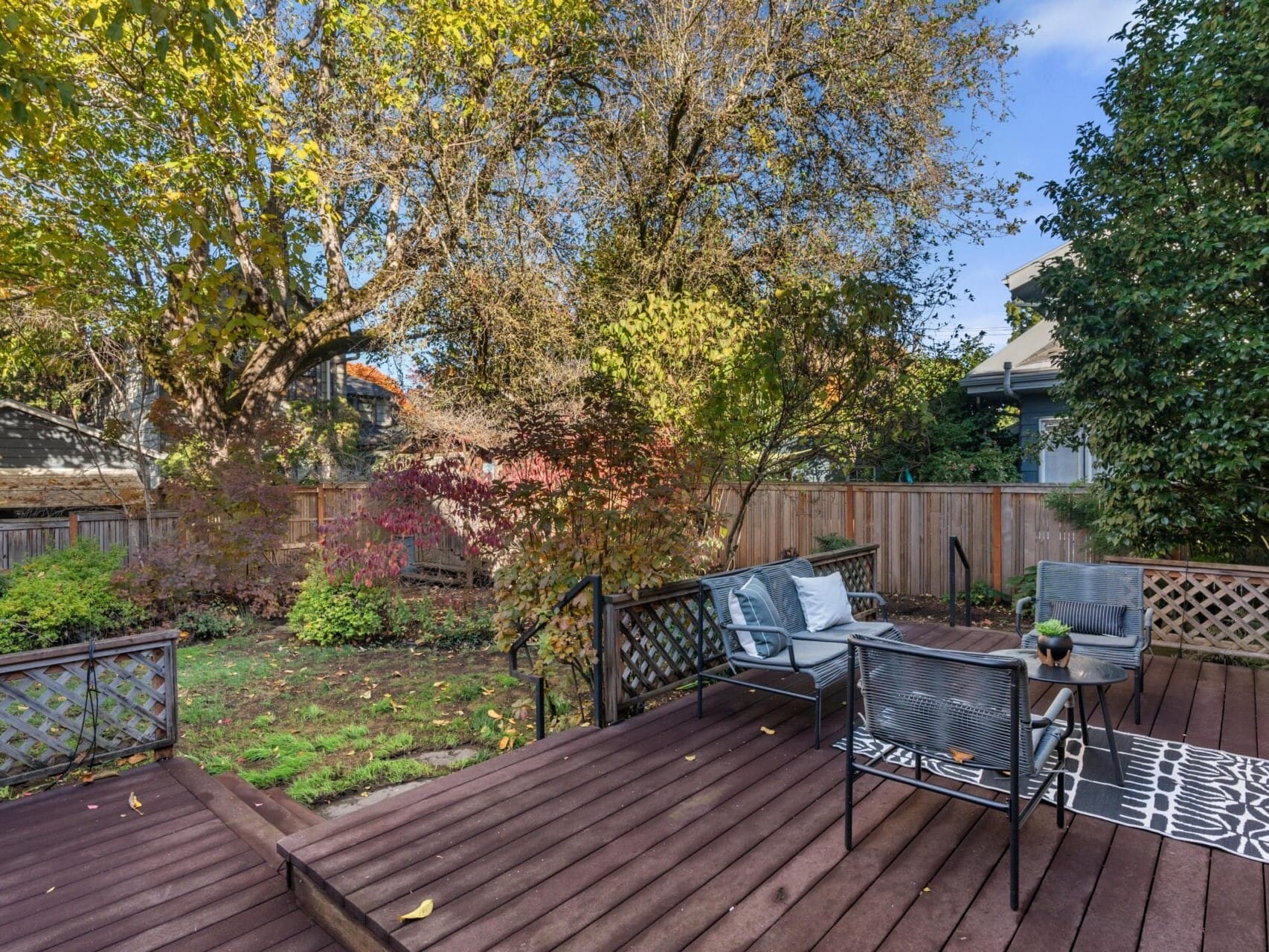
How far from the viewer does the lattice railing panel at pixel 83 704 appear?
11.2 ft

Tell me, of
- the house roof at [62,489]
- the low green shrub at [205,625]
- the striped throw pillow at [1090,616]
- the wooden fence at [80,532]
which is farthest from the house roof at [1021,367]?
the house roof at [62,489]

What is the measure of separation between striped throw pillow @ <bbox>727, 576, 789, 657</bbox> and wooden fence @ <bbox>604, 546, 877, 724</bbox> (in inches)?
9.1

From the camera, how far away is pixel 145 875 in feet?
8.66

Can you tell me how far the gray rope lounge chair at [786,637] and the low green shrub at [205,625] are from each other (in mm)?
6334

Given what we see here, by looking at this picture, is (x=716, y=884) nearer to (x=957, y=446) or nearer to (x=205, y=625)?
(x=205, y=625)

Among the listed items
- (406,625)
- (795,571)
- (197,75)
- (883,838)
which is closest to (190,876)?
(883,838)

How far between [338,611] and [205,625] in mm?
1755

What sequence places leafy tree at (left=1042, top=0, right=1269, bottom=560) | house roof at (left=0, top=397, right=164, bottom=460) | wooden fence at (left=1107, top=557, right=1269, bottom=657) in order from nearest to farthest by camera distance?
leafy tree at (left=1042, top=0, right=1269, bottom=560) < wooden fence at (left=1107, top=557, right=1269, bottom=657) < house roof at (left=0, top=397, right=164, bottom=460)

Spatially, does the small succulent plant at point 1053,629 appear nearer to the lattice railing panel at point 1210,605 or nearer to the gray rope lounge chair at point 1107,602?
the gray rope lounge chair at point 1107,602

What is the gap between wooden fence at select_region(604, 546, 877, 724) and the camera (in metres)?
4.01

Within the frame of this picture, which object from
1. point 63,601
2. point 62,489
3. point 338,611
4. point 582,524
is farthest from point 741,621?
point 62,489

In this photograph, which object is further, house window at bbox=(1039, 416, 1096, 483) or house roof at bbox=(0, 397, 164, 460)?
house roof at bbox=(0, 397, 164, 460)

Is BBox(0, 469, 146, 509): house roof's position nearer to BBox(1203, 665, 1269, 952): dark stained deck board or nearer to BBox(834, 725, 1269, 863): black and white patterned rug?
BBox(834, 725, 1269, 863): black and white patterned rug

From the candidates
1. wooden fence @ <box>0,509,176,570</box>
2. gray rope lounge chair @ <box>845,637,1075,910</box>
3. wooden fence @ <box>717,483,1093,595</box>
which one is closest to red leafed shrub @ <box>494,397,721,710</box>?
gray rope lounge chair @ <box>845,637,1075,910</box>
